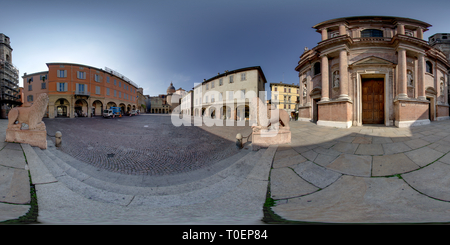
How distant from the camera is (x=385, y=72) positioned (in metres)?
7.64

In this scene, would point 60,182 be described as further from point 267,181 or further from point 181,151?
point 267,181

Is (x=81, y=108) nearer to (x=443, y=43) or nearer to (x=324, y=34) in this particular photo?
(x=324, y=34)

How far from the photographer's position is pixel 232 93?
18969 millimetres

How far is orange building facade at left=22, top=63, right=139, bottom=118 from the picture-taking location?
1420 cm

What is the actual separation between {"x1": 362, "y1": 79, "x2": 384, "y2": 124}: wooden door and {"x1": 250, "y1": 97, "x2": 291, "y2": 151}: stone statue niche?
6.50m

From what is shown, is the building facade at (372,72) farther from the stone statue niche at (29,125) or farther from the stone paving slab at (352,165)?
the stone statue niche at (29,125)

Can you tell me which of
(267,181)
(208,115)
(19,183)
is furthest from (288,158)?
(208,115)

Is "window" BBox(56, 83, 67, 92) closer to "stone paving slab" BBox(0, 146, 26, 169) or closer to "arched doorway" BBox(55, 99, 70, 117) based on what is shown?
"arched doorway" BBox(55, 99, 70, 117)

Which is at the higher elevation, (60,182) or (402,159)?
(402,159)

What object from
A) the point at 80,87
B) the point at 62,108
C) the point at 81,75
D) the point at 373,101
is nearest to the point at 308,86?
the point at 373,101

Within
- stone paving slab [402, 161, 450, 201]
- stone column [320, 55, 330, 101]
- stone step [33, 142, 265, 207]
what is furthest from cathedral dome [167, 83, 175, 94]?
stone paving slab [402, 161, 450, 201]

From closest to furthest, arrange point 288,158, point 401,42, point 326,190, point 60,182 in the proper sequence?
1. point 326,190
2. point 60,182
3. point 288,158
4. point 401,42

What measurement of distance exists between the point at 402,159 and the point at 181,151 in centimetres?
597
